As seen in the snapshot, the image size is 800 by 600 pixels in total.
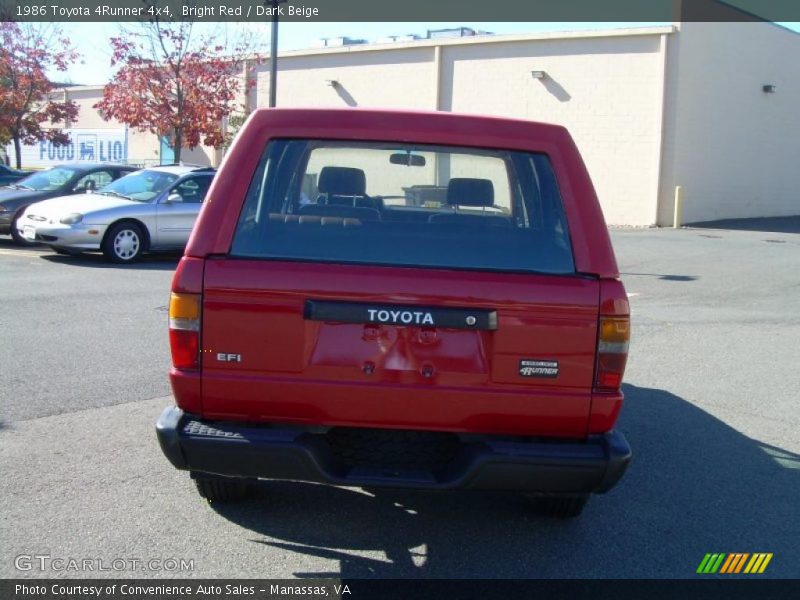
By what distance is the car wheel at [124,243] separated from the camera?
45.6 ft

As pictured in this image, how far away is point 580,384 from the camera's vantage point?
12.6 ft

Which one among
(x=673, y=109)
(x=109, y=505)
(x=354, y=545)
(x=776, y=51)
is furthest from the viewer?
(x=776, y=51)

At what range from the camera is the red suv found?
3754 mm

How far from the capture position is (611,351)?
12.6 ft

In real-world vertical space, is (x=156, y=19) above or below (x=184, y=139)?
above

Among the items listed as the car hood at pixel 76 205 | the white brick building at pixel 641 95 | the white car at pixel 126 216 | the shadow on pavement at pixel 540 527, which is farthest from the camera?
the white brick building at pixel 641 95

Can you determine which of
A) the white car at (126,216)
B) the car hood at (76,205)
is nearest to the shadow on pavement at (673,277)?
the white car at (126,216)

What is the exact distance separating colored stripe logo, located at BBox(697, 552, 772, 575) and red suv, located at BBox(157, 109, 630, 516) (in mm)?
902

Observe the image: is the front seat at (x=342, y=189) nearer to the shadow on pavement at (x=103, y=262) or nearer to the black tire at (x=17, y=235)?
the shadow on pavement at (x=103, y=262)

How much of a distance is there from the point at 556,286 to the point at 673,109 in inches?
868

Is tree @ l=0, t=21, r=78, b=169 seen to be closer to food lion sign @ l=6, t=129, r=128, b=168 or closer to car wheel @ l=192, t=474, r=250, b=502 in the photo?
food lion sign @ l=6, t=129, r=128, b=168

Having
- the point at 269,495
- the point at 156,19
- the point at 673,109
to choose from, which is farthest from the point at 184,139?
the point at 269,495

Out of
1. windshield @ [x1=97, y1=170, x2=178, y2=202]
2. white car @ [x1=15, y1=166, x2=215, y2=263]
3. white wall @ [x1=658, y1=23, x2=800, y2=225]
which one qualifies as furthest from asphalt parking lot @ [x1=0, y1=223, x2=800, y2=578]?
white wall @ [x1=658, y1=23, x2=800, y2=225]

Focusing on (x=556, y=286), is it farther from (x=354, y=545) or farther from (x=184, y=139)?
(x=184, y=139)
